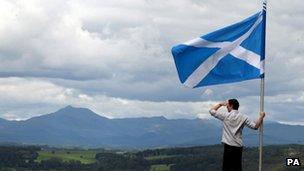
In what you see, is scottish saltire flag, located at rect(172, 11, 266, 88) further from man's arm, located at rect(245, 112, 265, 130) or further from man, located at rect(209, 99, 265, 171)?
man's arm, located at rect(245, 112, 265, 130)

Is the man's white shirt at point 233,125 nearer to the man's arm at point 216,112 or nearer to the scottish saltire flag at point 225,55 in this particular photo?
the man's arm at point 216,112

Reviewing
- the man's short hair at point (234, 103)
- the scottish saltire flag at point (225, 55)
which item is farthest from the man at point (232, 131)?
the scottish saltire flag at point (225, 55)

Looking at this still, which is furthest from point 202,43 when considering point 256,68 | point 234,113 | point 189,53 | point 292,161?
point 292,161

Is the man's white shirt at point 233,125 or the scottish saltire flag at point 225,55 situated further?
the scottish saltire flag at point 225,55

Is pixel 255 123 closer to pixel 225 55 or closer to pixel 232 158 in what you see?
pixel 232 158

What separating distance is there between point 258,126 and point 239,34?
159 inches

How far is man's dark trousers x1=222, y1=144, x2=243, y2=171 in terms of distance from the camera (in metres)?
19.5

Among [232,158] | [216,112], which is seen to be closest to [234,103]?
[216,112]

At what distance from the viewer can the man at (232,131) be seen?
19188mm

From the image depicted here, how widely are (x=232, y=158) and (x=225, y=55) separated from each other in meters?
3.76

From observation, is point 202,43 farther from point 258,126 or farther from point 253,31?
point 258,126

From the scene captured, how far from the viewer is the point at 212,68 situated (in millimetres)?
21641

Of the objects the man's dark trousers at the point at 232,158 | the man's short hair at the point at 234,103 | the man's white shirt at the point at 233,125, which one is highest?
the man's short hair at the point at 234,103

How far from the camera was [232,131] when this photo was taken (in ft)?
63.4
